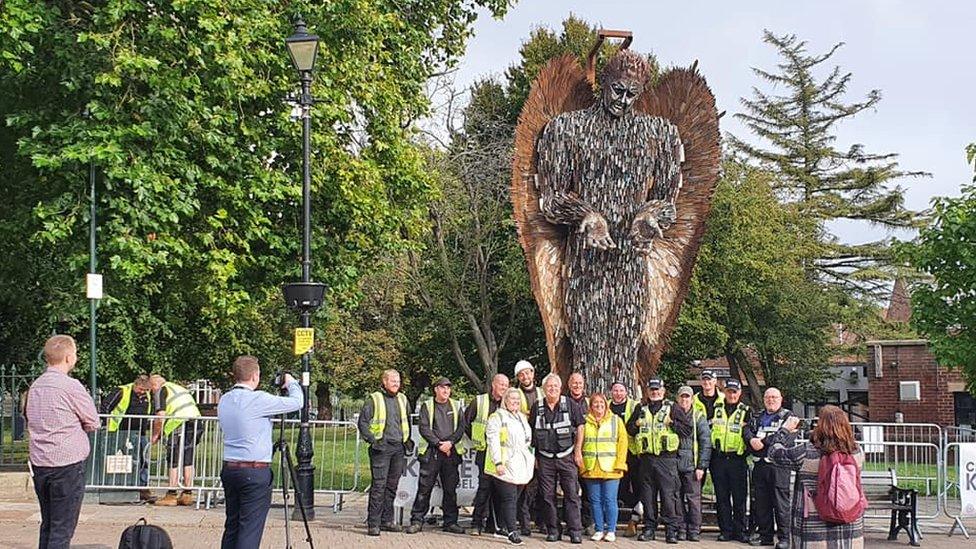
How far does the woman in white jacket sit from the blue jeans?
770 millimetres

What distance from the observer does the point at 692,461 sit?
36.8 feet

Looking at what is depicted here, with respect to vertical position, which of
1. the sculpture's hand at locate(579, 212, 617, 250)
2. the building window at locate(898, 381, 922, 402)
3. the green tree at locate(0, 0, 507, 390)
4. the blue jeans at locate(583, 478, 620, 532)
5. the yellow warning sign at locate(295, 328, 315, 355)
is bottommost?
the blue jeans at locate(583, 478, 620, 532)

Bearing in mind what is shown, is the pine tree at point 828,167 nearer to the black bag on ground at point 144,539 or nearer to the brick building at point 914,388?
the brick building at point 914,388

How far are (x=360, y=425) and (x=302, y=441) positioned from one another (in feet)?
3.32

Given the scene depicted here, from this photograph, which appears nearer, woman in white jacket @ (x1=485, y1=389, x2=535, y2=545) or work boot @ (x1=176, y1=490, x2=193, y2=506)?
woman in white jacket @ (x1=485, y1=389, x2=535, y2=545)

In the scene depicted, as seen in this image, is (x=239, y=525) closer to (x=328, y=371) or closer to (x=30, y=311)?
(x=30, y=311)

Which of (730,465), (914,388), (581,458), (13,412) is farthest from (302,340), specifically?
(914,388)

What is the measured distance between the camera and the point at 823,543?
24.1 feet

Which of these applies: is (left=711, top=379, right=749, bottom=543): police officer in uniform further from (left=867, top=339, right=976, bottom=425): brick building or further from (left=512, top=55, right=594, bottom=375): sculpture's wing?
(left=867, top=339, right=976, bottom=425): brick building

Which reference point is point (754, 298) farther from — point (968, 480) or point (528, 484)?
point (528, 484)

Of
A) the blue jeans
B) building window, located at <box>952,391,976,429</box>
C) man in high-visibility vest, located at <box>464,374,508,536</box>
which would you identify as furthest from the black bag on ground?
building window, located at <box>952,391,976,429</box>

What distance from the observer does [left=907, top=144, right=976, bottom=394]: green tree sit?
607 inches

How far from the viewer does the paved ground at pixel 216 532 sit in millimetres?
10602

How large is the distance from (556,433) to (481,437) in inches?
35.0
